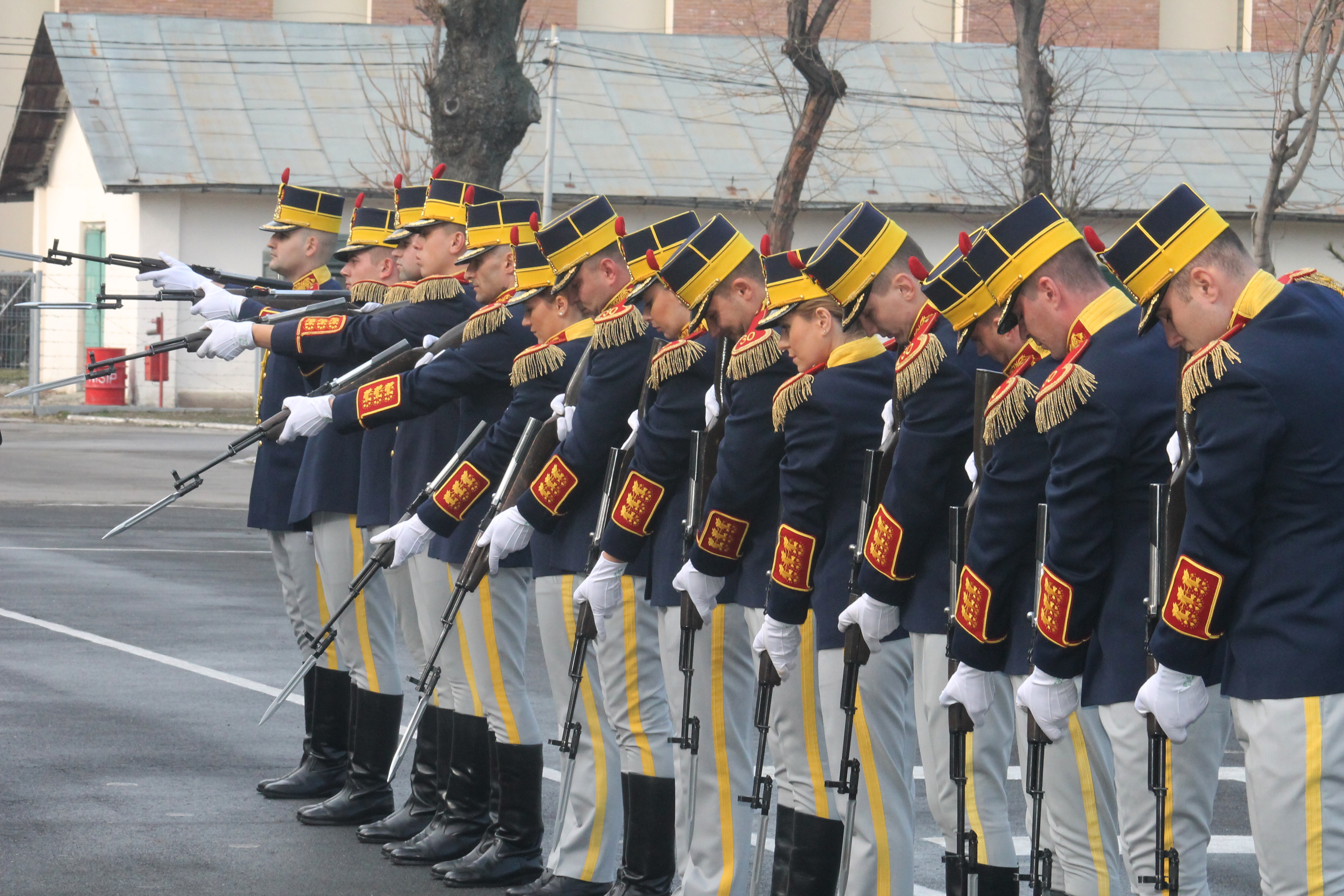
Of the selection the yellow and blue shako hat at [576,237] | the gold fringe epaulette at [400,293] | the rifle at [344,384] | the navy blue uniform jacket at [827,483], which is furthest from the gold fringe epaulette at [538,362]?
the navy blue uniform jacket at [827,483]

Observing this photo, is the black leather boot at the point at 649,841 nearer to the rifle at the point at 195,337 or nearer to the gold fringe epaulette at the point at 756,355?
the gold fringe epaulette at the point at 756,355

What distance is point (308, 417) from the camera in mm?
6711

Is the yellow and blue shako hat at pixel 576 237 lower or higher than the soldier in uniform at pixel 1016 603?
higher

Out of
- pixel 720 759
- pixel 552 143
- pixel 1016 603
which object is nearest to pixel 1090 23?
pixel 552 143

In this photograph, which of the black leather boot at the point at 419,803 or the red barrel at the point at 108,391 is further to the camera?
the red barrel at the point at 108,391

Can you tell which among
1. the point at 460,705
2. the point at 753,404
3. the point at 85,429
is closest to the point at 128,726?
the point at 460,705

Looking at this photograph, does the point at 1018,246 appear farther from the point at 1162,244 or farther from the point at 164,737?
the point at 164,737

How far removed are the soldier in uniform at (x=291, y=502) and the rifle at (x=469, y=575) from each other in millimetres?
1050

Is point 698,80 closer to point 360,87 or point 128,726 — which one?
point 360,87

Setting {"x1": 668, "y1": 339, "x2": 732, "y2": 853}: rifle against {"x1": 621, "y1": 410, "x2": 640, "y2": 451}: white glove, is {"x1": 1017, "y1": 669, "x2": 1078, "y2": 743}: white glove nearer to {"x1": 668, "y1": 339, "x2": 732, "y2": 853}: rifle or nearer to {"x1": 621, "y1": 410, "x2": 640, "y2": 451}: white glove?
{"x1": 668, "y1": 339, "x2": 732, "y2": 853}: rifle

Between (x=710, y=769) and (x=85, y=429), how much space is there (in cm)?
2334

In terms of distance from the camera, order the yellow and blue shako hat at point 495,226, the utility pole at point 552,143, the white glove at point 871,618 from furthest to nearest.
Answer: the utility pole at point 552,143 → the yellow and blue shako hat at point 495,226 → the white glove at point 871,618

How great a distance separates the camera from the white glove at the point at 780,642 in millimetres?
4965

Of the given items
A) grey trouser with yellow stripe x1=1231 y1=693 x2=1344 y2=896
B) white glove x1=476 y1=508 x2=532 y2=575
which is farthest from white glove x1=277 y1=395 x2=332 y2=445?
grey trouser with yellow stripe x1=1231 y1=693 x2=1344 y2=896
